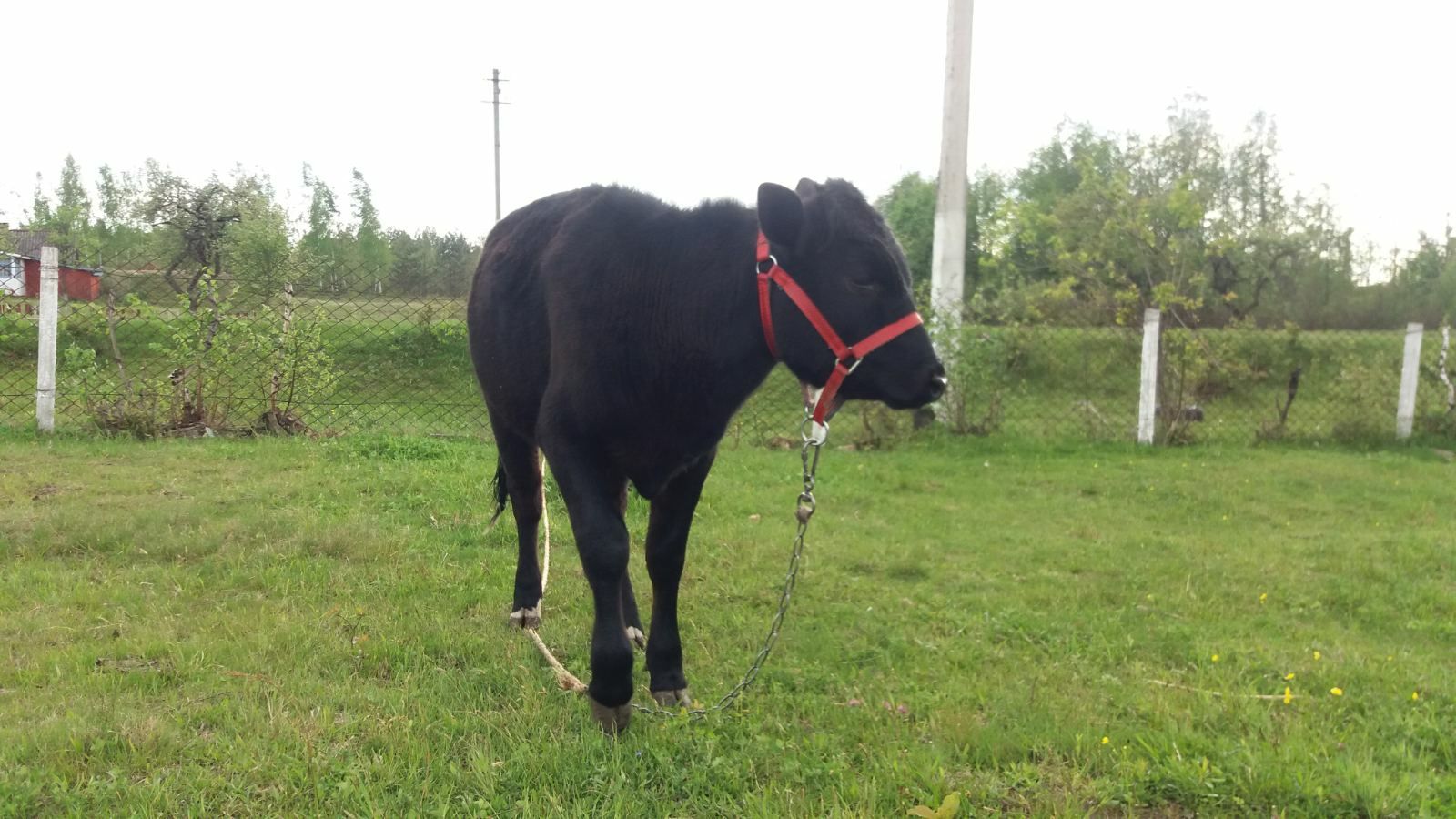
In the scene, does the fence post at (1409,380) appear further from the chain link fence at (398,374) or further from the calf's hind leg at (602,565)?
the calf's hind leg at (602,565)

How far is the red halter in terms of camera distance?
107 inches

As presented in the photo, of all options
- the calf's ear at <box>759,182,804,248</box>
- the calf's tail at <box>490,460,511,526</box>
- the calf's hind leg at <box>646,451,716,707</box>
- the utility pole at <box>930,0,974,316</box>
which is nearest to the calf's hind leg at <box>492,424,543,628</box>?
the calf's tail at <box>490,460,511,526</box>

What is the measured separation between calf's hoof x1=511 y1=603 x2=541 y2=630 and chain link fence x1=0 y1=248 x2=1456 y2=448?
552 centimetres

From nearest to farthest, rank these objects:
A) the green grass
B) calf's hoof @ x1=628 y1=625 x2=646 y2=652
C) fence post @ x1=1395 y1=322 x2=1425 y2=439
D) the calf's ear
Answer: the green grass, the calf's ear, calf's hoof @ x1=628 y1=625 x2=646 y2=652, fence post @ x1=1395 y1=322 x2=1425 y2=439

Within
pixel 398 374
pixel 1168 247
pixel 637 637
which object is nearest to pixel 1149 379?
pixel 1168 247

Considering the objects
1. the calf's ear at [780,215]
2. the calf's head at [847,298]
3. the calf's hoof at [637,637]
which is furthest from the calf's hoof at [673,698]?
the calf's ear at [780,215]

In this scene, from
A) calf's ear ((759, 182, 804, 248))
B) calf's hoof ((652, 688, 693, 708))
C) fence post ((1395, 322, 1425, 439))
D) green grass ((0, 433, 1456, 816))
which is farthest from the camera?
fence post ((1395, 322, 1425, 439))

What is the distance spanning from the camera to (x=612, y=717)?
2.79 metres

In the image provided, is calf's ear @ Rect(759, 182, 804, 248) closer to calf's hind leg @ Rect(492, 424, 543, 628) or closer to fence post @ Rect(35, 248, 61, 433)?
calf's hind leg @ Rect(492, 424, 543, 628)

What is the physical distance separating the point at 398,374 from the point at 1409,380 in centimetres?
1263

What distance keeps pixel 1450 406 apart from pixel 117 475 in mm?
13733

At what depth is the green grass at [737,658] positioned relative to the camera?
2.44m

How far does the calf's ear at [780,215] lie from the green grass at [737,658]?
1.59 meters

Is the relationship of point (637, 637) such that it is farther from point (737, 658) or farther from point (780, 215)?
point (780, 215)
